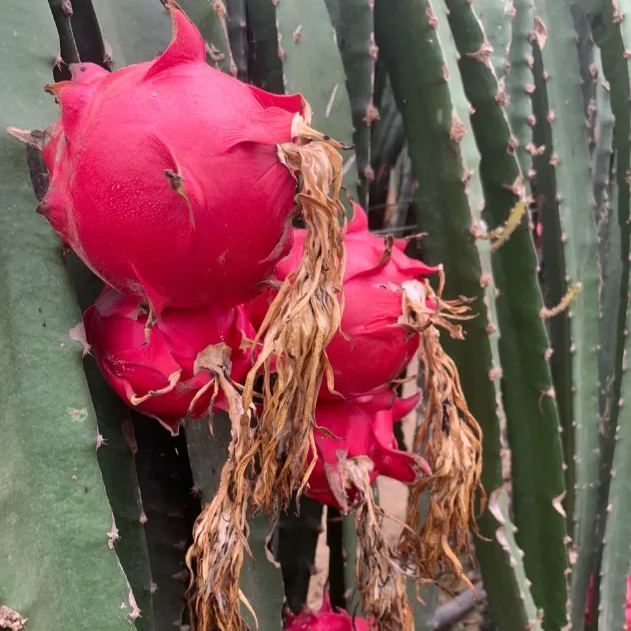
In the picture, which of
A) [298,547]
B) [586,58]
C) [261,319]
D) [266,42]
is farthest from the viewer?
[586,58]

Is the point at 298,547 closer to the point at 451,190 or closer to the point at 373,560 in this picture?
the point at 373,560

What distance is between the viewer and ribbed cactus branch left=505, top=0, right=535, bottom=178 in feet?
2.83

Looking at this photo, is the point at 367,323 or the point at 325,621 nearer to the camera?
the point at 367,323

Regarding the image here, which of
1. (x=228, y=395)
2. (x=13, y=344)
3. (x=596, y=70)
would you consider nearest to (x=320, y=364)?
(x=228, y=395)

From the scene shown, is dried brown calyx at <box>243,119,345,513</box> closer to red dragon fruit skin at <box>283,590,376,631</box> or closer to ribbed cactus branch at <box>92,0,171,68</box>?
ribbed cactus branch at <box>92,0,171,68</box>

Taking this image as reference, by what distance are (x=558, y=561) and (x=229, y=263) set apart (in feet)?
2.22

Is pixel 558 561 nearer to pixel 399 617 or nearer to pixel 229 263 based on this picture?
pixel 399 617

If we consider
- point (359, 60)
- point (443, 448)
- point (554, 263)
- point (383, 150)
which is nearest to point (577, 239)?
point (554, 263)

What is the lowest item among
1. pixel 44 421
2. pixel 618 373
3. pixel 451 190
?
pixel 618 373

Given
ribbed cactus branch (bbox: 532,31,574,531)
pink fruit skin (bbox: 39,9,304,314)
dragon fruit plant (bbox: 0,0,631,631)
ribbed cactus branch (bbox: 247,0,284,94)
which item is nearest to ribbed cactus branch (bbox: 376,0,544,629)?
dragon fruit plant (bbox: 0,0,631,631)

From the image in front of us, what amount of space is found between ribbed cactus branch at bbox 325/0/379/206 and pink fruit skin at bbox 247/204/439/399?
26 cm

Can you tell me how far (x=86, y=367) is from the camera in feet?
1.55

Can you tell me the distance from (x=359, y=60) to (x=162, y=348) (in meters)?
0.45

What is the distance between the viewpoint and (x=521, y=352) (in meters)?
0.82
